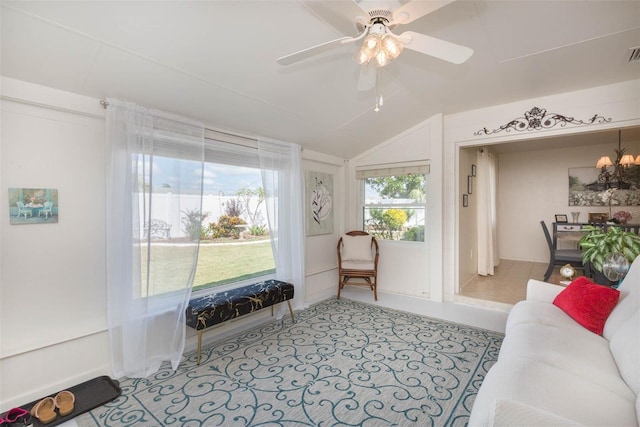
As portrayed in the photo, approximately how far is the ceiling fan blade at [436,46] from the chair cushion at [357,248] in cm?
307

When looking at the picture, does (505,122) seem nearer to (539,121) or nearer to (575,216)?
(539,121)

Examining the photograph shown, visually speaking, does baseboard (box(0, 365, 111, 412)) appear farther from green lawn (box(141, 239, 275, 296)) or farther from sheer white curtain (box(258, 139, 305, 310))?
sheer white curtain (box(258, 139, 305, 310))

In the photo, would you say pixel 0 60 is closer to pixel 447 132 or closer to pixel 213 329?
pixel 213 329

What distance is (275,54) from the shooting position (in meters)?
2.30

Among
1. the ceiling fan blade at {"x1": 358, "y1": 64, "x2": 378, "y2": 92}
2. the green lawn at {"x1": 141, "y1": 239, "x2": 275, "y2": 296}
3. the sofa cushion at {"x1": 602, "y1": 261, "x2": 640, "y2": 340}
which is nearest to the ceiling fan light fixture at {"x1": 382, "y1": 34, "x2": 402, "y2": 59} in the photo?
the ceiling fan blade at {"x1": 358, "y1": 64, "x2": 378, "y2": 92}

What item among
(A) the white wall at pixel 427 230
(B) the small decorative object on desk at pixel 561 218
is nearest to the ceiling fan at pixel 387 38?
(A) the white wall at pixel 427 230

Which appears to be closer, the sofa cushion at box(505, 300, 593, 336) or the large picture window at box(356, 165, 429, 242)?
the sofa cushion at box(505, 300, 593, 336)

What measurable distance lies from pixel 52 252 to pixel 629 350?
11.8 ft

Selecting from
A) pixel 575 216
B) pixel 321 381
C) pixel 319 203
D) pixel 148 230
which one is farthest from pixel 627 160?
pixel 148 230

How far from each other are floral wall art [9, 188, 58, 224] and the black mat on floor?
4.11 ft

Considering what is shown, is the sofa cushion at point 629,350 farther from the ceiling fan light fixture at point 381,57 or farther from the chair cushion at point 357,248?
the chair cushion at point 357,248

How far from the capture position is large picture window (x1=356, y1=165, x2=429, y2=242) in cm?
438

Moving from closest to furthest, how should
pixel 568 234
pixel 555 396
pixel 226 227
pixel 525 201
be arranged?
pixel 555 396, pixel 226 227, pixel 568 234, pixel 525 201

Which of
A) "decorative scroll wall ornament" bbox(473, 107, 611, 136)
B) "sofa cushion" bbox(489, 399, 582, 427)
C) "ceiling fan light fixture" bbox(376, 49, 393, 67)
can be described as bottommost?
"sofa cushion" bbox(489, 399, 582, 427)
